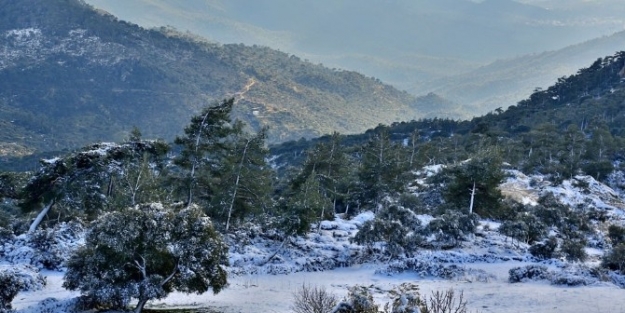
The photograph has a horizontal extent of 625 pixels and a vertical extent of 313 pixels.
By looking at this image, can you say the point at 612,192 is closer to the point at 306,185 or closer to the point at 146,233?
the point at 306,185

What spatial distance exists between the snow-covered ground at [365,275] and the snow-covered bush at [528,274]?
0.34 metres

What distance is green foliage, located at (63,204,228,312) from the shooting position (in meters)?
17.6

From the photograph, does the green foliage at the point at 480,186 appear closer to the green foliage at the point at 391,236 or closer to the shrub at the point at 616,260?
the green foliage at the point at 391,236

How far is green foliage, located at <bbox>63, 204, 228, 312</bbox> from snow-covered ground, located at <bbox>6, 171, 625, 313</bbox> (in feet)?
5.90

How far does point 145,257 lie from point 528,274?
17.2m

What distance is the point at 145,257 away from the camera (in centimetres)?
1781

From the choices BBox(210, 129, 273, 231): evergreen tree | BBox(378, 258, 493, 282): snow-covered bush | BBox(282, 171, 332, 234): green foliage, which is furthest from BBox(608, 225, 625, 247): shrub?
BBox(210, 129, 273, 231): evergreen tree

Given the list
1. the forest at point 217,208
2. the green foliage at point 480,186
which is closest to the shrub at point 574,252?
the forest at point 217,208

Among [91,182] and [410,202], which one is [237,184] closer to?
[91,182]

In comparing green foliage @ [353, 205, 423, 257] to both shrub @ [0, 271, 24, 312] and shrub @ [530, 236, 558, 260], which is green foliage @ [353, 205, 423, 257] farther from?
shrub @ [0, 271, 24, 312]

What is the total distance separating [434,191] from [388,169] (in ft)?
19.1

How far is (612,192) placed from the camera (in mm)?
57156

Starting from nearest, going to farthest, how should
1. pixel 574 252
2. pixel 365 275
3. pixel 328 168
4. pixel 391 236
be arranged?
pixel 365 275, pixel 574 252, pixel 391 236, pixel 328 168

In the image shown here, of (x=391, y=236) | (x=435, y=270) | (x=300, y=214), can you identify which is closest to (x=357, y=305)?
(x=435, y=270)
